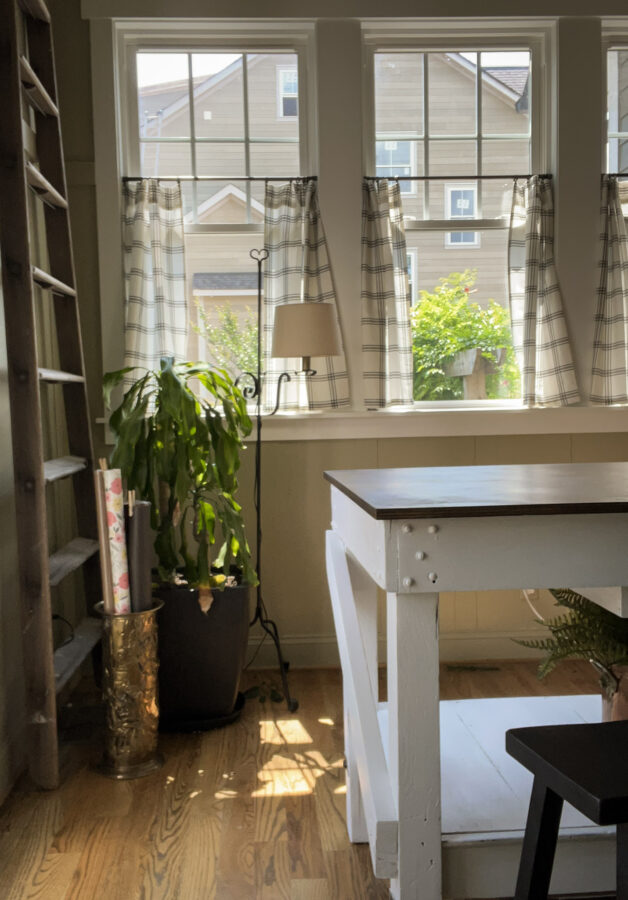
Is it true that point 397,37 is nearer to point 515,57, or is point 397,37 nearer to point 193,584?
point 515,57

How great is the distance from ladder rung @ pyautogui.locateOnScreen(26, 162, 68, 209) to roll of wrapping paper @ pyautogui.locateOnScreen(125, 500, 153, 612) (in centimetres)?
111

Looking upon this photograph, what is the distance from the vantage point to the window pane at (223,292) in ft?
13.0

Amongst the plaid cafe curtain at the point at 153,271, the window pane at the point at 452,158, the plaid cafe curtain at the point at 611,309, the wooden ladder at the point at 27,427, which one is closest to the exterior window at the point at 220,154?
the plaid cafe curtain at the point at 153,271

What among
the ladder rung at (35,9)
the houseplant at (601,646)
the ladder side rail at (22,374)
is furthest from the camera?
the ladder rung at (35,9)

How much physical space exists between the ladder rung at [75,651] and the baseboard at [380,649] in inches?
35.6

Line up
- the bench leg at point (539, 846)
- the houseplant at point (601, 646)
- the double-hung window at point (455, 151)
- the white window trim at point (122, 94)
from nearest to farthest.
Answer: the bench leg at point (539, 846)
the houseplant at point (601, 646)
the white window trim at point (122, 94)
the double-hung window at point (455, 151)

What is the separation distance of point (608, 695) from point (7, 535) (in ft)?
6.06

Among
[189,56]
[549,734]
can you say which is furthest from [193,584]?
[189,56]

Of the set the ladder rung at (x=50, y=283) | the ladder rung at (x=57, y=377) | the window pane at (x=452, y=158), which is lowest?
the ladder rung at (x=57, y=377)

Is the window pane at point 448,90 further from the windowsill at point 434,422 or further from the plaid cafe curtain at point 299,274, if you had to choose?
the windowsill at point 434,422

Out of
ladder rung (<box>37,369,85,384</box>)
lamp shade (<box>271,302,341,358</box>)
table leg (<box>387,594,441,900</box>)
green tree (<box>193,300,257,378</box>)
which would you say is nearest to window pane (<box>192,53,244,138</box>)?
green tree (<box>193,300,257,378</box>)

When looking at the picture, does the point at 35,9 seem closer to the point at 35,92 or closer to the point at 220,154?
the point at 35,92

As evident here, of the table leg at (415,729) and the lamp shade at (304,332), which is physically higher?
the lamp shade at (304,332)

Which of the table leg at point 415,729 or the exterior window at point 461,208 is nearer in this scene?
the table leg at point 415,729
